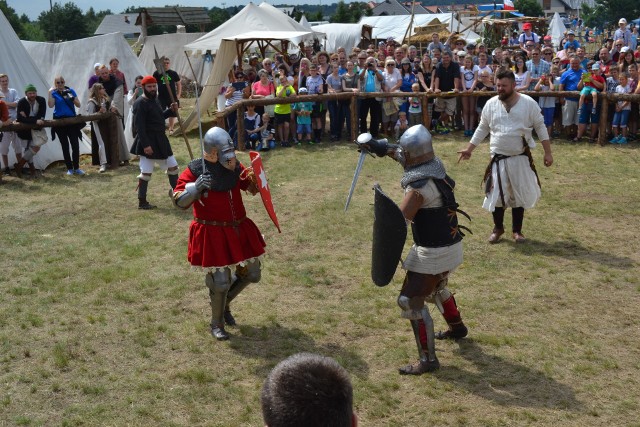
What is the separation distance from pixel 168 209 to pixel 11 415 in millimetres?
5153

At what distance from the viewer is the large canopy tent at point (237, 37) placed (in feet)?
54.5

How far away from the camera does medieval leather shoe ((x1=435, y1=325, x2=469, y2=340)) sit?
5.55m

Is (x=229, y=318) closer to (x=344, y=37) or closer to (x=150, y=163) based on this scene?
(x=150, y=163)

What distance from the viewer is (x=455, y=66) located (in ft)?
44.9

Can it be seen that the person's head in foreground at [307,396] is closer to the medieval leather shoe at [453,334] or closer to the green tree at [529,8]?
the medieval leather shoe at [453,334]

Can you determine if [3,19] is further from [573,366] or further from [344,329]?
[573,366]

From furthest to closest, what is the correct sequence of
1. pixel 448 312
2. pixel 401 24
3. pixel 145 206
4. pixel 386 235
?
pixel 401 24 → pixel 145 206 → pixel 448 312 → pixel 386 235

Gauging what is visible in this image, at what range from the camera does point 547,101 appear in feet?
43.2

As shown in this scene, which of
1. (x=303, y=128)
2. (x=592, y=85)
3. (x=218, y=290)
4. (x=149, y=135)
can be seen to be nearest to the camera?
(x=218, y=290)

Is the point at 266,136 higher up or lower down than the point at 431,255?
lower down

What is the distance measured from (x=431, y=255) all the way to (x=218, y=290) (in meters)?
1.63

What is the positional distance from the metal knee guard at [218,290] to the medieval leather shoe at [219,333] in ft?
0.10

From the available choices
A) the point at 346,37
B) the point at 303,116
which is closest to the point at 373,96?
the point at 303,116

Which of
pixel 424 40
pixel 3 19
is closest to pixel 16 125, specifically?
pixel 3 19
